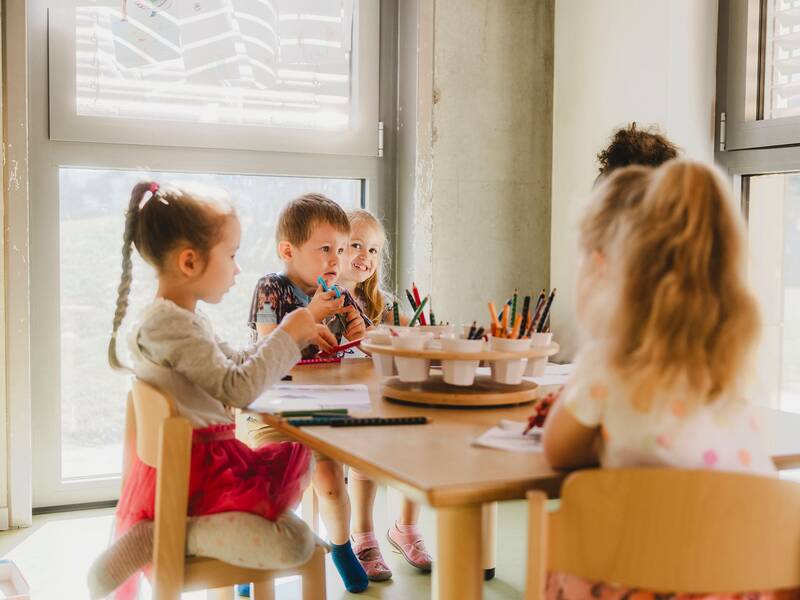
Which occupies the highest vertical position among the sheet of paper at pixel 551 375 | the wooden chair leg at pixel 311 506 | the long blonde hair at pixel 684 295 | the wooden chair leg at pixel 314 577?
the long blonde hair at pixel 684 295

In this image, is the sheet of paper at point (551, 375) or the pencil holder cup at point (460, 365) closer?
the pencil holder cup at point (460, 365)

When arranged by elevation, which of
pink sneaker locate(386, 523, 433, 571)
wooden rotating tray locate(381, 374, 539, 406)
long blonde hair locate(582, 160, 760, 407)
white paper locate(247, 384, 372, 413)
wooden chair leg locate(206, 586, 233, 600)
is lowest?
pink sneaker locate(386, 523, 433, 571)

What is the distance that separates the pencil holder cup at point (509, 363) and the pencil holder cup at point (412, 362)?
127mm

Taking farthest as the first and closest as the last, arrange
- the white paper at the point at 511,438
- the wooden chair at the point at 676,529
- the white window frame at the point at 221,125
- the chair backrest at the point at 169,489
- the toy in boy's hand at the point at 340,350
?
1. the white window frame at the point at 221,125
2. the toy in boy's hand at the point at 340,350
3. the chair backrest at the point at 169,489
4. the white paper at the point at 511,438
5. the wooden chair at the point at 676,529

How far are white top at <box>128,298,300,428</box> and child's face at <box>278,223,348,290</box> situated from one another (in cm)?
79

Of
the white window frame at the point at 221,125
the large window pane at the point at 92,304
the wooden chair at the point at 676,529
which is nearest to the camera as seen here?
the wooden chair at the point at 676,529

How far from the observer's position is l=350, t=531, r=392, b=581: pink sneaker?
2.43 metres

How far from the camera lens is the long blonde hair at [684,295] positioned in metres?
1.08

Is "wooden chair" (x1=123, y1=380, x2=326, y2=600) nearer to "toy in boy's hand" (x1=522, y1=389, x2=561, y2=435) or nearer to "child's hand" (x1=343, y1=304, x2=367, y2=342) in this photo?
"toy in boy's hand" (x1=522, y1=389, x2=561, y2=435)

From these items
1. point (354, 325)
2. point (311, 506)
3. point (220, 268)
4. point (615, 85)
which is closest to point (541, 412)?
point (220, 268)

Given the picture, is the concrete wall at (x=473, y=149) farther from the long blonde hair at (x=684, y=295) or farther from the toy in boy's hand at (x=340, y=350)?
the long blonde hair at (x=684, y=295)

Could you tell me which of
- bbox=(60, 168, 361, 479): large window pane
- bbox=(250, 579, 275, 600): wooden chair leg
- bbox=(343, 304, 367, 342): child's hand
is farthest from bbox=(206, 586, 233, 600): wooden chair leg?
bbox=(60, 168, 361, 479): large window pane

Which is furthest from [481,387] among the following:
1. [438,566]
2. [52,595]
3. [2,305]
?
[2,305]

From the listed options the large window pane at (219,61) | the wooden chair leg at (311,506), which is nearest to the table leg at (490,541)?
the wooden chair leg at (311,506)
